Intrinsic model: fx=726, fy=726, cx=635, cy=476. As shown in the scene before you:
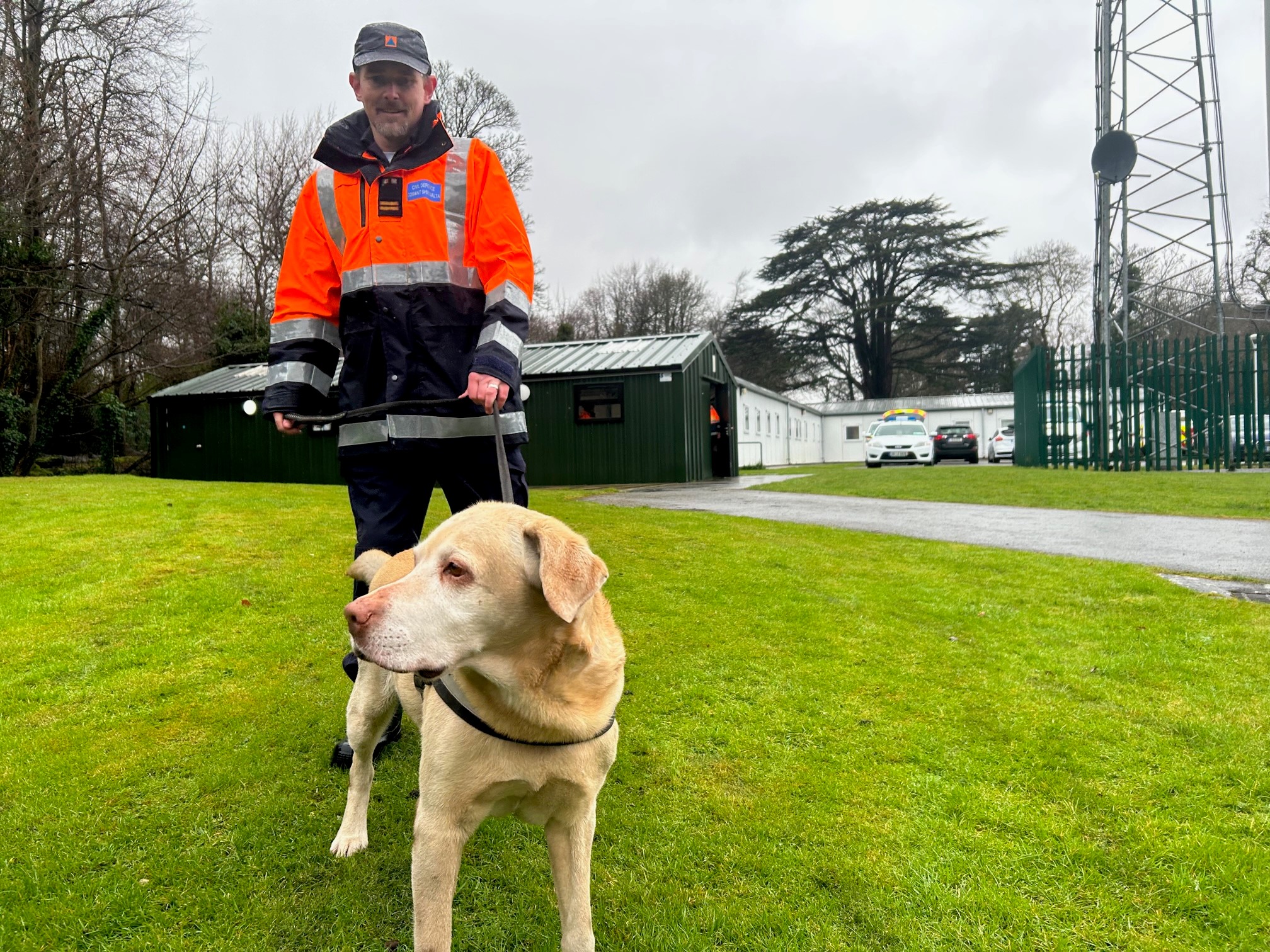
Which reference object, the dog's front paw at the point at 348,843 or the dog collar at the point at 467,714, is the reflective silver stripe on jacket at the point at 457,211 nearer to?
the dog collar at the point at 467,714

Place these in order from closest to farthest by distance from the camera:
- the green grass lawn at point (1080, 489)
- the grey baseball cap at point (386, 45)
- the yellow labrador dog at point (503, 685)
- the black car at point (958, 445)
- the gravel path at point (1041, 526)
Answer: the yellow labrador dog at point (503, 685), the grey baseball cap at point (386, 45), the gravel path at point (1041, 526), the green grass lawn at point (1080, 489), the black car at point (958, 445)

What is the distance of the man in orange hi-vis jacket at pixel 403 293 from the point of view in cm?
260

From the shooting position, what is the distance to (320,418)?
104 inches

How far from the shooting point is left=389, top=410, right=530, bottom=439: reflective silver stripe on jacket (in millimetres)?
2594

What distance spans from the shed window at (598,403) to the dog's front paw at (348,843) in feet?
55.0

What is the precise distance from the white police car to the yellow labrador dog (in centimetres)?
2656

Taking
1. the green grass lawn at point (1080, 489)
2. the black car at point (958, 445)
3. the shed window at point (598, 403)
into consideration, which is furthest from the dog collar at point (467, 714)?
the black car at point (958, 445)

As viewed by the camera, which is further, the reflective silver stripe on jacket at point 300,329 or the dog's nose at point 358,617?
the reflective silver stripe on jacket at point 300,329

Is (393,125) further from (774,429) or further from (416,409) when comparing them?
(774,429)

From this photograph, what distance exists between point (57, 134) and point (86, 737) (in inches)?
726

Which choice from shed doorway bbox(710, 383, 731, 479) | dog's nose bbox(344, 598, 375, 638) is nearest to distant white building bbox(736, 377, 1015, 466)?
shed doorway bbox(710, 383, 731, 479)

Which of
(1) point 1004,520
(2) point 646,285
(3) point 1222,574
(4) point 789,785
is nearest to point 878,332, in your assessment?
(2) point 646,285

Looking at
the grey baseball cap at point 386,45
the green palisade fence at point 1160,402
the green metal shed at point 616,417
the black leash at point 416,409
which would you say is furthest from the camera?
the green metal shed at point 616,417

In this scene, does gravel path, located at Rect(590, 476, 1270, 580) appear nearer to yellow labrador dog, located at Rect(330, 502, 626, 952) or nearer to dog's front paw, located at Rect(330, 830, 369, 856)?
yellow labrador dog, located at Rect(330, 502, 626, 952)
